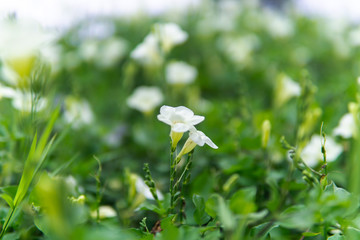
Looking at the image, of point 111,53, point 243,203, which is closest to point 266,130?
point 243,203

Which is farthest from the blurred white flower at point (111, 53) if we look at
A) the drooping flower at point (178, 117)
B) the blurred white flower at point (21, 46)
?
the drooping flower at point (178, 117)

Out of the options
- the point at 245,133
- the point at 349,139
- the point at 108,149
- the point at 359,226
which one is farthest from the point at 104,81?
the point at 359,226

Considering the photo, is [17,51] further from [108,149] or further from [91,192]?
[108,149]

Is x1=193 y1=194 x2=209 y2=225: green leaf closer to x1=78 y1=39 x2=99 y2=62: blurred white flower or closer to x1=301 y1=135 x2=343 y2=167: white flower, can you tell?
x1=301 y1=135 x2=343 y2=167: white flower

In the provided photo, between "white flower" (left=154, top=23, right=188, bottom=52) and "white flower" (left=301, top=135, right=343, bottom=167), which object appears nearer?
"white flower" (left=301, top=135, right=343, bottom=167)

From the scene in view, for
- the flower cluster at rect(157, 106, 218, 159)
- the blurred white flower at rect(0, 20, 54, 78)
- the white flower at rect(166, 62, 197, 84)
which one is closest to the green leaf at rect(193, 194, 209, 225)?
the flower cluster at rect(157, 106, 218, 159)

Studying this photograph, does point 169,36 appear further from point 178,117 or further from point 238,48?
point 238,48

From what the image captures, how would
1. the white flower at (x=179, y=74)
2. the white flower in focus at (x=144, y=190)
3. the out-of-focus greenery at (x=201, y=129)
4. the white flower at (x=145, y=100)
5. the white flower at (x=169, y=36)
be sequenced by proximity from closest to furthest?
the out-of-focus greenery at (x=201, y=129) < the white flower in focus at (x=144, y=190) < the white flower at (x=169, y=36) < the white flower at (x=145, y=100) < the white flower at (x=179, y=74)

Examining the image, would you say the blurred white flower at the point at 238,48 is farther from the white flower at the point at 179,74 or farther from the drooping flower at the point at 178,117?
the drooping flower at the point at 178,117

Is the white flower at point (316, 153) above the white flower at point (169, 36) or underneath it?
underneath
